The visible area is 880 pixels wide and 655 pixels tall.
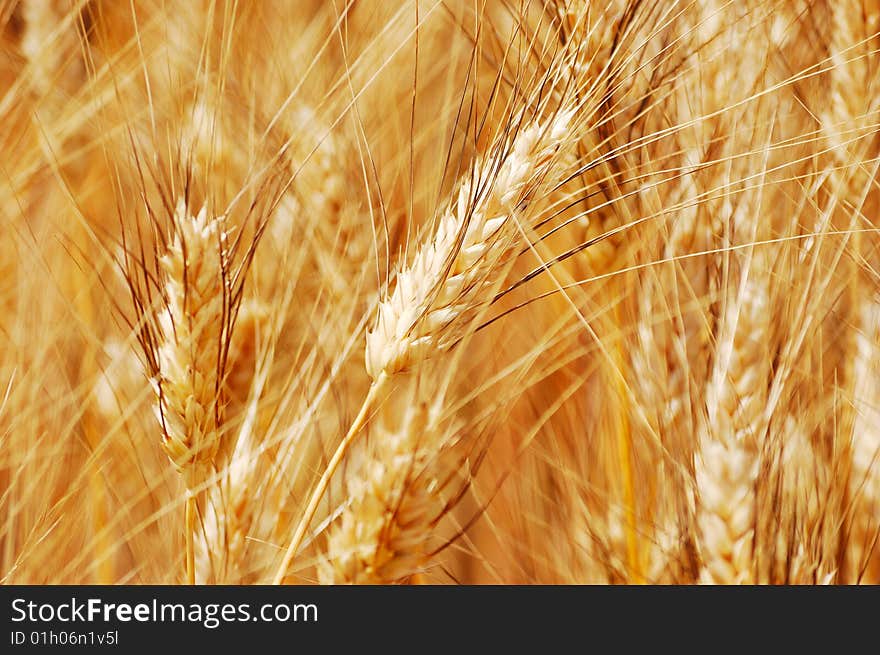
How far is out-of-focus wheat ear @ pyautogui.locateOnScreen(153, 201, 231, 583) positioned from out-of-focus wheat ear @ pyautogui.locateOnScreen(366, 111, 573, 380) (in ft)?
0.46

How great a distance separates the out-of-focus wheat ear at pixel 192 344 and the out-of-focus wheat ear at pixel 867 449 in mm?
645

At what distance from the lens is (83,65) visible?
0.92 meters

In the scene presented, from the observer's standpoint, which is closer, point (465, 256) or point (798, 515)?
point (465, 256)

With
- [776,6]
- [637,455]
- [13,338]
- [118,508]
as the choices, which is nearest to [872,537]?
[637,455]

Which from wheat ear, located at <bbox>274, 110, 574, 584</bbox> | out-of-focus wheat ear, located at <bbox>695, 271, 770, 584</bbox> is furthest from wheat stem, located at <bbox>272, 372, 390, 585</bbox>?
out-of-focus wheat ear, located at <bbox>695, 271, 770, 584</bbox>

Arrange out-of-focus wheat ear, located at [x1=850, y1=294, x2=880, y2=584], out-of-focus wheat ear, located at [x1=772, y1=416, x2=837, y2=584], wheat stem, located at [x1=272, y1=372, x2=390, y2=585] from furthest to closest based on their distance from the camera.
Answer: out-of-focus wheat ear, located at [x1=850, y1=294, x2=880, y2=584]
out-of-focus wheat ear, located at [x1=772, y1=416, x2=837, y2=584]
wheat stem, located at [x1=272, y1=372, x2=390, y2=585]

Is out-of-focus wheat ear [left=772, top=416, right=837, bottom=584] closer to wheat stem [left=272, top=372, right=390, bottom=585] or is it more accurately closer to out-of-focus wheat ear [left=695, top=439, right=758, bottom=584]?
out-of-focus wheat ear [left=695, top=439, right=758, bottom=584]

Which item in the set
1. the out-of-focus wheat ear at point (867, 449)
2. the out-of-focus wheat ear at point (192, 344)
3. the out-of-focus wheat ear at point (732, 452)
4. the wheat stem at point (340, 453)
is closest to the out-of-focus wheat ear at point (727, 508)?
the out-of-focus wheat ear at point (732, 452)

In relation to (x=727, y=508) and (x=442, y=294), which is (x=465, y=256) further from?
(x=727, y=508)

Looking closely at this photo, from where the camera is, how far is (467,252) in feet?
1.77

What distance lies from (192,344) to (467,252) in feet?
0.76

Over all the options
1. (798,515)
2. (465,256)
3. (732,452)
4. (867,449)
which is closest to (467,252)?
(465,256)

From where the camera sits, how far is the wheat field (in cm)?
58
